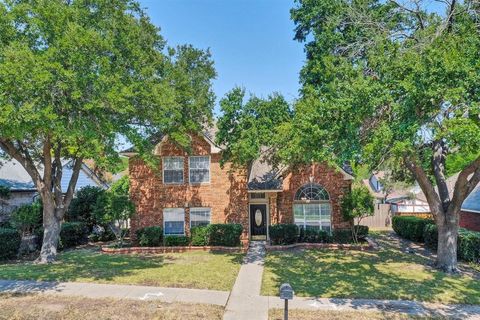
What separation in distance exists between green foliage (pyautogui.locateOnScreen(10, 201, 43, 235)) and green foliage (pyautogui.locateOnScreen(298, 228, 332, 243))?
14.7 metres

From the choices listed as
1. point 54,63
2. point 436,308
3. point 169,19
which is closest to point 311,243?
point 436,308

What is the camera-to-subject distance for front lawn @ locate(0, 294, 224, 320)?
29.7ft

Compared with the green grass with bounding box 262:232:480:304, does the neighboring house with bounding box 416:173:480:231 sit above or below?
above

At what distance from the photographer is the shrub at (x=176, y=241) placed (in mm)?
19781

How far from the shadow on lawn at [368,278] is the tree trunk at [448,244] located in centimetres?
50

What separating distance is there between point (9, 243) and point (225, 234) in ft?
34.5

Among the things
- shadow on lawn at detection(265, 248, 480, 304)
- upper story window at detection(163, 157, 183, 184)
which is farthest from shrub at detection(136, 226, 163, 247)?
shadow on lawn at detection(265, 248, 480, 304)

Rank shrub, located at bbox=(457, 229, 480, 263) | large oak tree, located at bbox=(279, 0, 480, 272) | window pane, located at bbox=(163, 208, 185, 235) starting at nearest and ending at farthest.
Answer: large oak tree, located at bbox=(279, 0, 480, 272), shrub, located at bbox=(457, 229, 480, 263), window pane, located at bbox=(163, 208, 185, 235)

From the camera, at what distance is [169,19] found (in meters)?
16.1

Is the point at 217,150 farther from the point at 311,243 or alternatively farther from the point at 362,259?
the point at 362,259

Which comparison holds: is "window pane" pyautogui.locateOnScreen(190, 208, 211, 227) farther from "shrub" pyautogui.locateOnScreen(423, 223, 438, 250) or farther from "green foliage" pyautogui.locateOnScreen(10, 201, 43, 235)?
"shrub" pyautogui.locateOnScreen(423, 223, 438, 250)

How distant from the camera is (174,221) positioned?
2089 cm

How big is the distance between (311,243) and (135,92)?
12511 millimetres

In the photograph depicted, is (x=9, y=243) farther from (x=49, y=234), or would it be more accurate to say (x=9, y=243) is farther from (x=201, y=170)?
(x=201, y=170)
